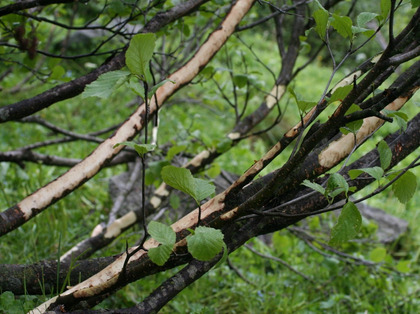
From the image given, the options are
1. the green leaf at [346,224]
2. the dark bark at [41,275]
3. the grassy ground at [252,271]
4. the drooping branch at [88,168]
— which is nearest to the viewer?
the green leaf at [346,224]

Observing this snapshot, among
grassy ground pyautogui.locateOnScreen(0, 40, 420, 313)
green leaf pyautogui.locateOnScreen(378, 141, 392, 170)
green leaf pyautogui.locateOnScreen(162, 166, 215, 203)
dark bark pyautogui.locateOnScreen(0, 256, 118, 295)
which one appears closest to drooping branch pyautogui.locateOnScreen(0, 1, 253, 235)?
dark bark pyautogui.locateOnScreen(0, 256, 118, 295)

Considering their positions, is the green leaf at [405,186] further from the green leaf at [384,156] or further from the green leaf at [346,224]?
the green leaf at [346,224]

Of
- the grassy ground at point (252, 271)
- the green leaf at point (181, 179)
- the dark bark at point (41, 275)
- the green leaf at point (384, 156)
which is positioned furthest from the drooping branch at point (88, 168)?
the green leaf at point (384, 156)

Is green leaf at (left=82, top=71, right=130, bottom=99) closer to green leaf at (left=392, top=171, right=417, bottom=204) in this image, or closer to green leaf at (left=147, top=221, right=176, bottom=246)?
green leaf at (left=147, top=221, right=176, bottom=246)

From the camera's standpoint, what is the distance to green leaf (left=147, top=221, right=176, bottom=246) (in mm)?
765

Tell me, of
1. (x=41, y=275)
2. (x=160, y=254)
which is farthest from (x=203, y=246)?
(x=41, y=275)

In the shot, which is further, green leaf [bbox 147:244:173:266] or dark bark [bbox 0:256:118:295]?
dark bark [bbox 0:256:118:295]

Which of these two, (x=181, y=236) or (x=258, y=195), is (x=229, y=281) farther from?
(x=258, y=195)

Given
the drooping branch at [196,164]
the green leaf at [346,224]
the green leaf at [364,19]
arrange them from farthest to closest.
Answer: the drooping branch at [196,164]
the green leaf at [364,19]
the green leaf at [346,224]

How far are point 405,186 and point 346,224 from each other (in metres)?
0.18

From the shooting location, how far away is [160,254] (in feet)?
2.52

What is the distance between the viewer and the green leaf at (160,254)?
2.51 feet

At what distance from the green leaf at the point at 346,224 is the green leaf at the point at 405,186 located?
0.15 meters

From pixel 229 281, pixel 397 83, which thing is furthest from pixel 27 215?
pixel 229 281
